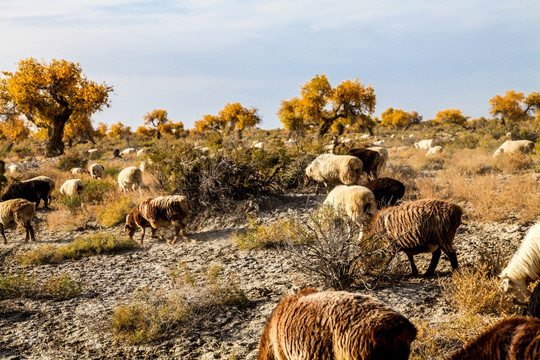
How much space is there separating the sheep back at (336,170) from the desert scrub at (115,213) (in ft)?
17.0

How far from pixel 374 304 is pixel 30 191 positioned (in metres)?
11.9

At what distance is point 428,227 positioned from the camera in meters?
4.77

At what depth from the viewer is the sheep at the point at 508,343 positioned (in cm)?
175

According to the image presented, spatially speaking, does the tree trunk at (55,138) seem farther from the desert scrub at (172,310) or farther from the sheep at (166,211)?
the desert scrub at (172,310)

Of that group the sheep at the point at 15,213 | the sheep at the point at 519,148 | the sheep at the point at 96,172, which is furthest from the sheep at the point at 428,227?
the sheep at the point at 96,172

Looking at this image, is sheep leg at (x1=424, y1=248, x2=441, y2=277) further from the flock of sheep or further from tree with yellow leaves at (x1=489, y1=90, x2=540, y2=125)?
tree with yellow leaves at (x1=489, y1=90, x2=540, y2=125)

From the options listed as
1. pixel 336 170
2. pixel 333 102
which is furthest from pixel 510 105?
pixel 336 170

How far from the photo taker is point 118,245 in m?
7.80

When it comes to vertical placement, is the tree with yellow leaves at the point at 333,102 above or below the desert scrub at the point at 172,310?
above

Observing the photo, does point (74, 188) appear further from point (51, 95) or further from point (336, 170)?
point (51, 95)

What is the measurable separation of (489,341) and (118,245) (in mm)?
7357

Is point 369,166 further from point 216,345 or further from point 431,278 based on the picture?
point 216,345

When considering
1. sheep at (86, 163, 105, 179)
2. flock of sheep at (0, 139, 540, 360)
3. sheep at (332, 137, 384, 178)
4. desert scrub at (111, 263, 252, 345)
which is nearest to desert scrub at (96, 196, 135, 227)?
flock of sheep at (0, 139, 540, 360)

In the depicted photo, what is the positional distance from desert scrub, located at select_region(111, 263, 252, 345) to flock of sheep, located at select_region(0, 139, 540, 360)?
2.13 metres
